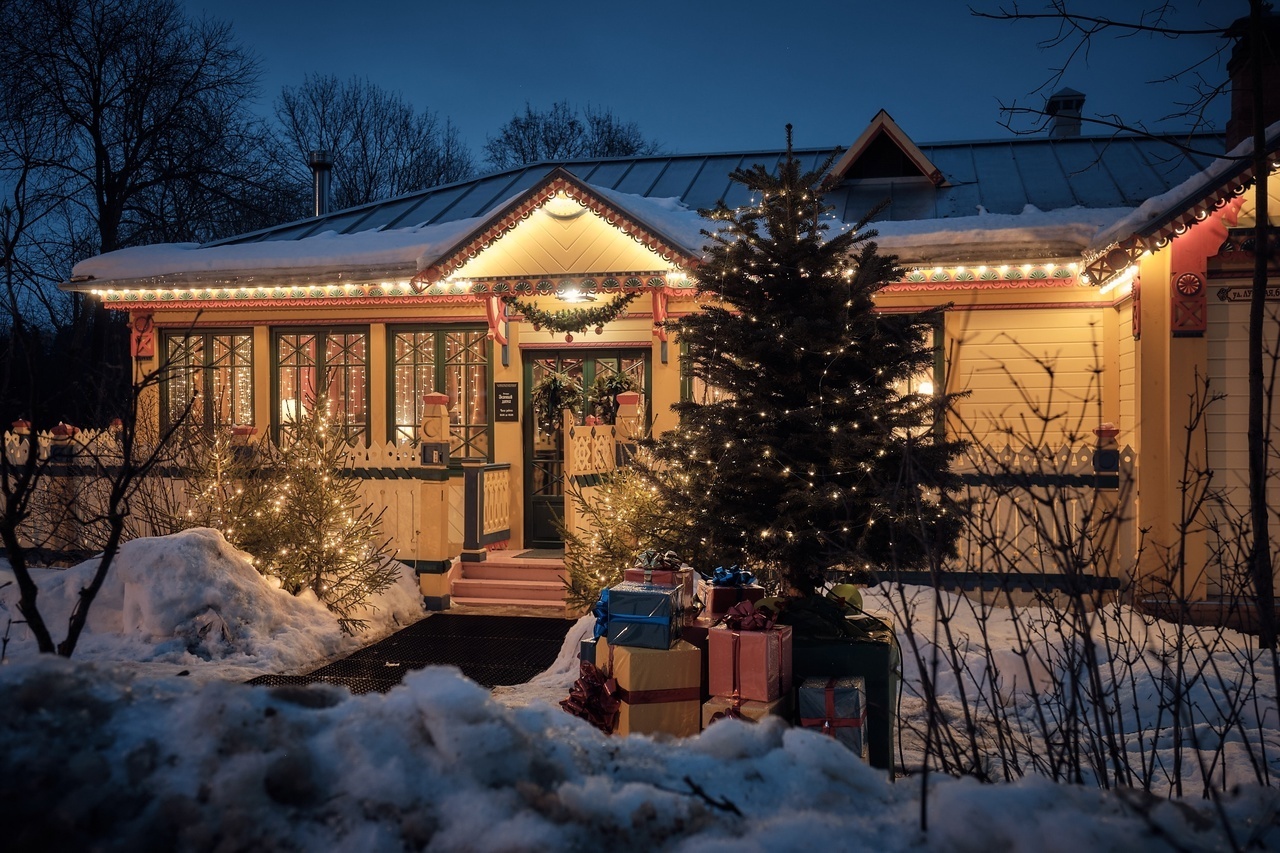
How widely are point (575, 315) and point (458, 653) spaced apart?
Result: 4668mm

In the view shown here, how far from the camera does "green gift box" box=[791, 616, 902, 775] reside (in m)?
4.68

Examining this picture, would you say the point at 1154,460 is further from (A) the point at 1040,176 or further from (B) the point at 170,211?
(B) the point at 170,211

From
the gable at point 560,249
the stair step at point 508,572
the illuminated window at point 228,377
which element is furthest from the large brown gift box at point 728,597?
the illuminated window at point 228,377

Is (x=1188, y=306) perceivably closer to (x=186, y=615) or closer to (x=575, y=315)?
(x=575, y=315)

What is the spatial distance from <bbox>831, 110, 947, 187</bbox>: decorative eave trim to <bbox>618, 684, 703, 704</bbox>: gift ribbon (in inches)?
378

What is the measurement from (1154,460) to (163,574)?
9.14m

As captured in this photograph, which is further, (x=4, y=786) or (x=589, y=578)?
(x=589, y=578)

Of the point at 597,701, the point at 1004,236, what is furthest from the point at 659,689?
the point at 1004,236

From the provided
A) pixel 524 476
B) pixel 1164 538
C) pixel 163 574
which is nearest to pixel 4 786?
pixel 163 574

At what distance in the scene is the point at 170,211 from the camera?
24828 millimetres

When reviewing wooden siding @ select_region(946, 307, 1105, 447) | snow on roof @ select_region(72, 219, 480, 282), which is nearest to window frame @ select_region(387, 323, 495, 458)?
snow on roof @ select_region(72, 219, 480, 282)

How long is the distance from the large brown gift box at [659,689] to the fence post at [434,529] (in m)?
5.95

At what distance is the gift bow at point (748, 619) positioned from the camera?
4547mm

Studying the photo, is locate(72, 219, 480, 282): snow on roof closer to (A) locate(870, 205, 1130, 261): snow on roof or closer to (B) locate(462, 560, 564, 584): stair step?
(B) locate(462, 560, 564, 584): stair step
